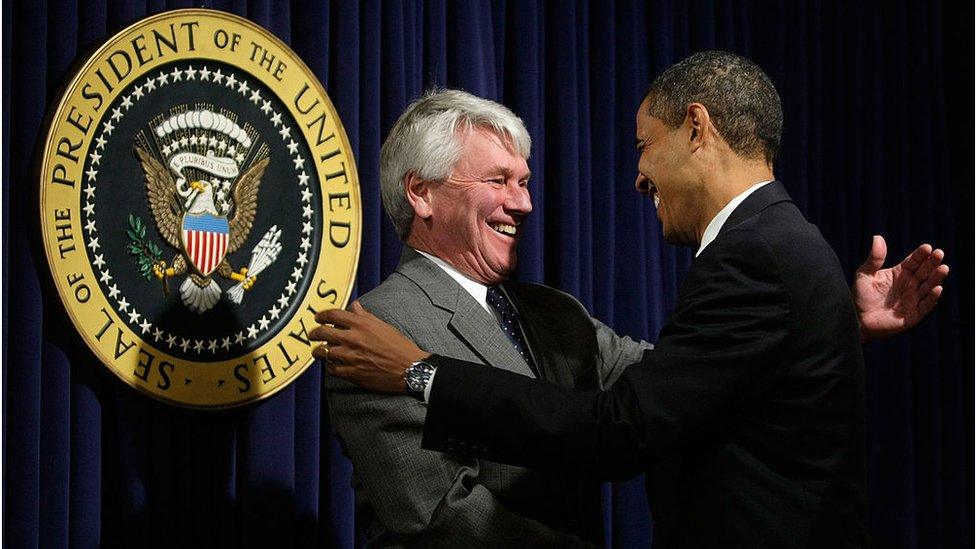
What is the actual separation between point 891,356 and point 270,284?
2.03 meters

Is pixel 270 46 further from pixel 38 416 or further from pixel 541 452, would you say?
pixel 541 452

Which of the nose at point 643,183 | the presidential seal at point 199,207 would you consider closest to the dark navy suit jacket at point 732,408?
the nose at point 643,183

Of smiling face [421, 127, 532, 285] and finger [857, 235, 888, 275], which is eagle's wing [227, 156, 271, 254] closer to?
smiling face [421, 127, 532, 285]

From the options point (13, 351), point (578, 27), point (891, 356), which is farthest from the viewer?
point (891, 356)

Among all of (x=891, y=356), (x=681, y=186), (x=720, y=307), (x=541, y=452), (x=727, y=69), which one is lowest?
(x=891, y=356)

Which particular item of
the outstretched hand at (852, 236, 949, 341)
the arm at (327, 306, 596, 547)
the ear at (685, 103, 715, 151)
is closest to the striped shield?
the arm at (327, 306, 596, 547)

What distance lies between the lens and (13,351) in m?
2.20

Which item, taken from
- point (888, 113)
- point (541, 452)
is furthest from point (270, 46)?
point (888, 113)

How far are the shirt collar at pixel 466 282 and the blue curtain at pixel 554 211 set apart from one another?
0.56m

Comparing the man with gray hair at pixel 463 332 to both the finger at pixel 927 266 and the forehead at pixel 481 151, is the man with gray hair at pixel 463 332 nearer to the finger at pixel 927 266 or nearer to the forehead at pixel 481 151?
the forehead at pixel 481 151

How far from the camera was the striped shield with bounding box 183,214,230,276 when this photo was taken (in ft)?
7.94

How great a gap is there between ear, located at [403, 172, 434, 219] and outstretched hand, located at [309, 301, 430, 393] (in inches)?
17.0

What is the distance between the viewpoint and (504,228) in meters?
2.22

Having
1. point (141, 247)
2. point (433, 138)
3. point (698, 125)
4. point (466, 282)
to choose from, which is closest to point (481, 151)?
point (433, 138)
